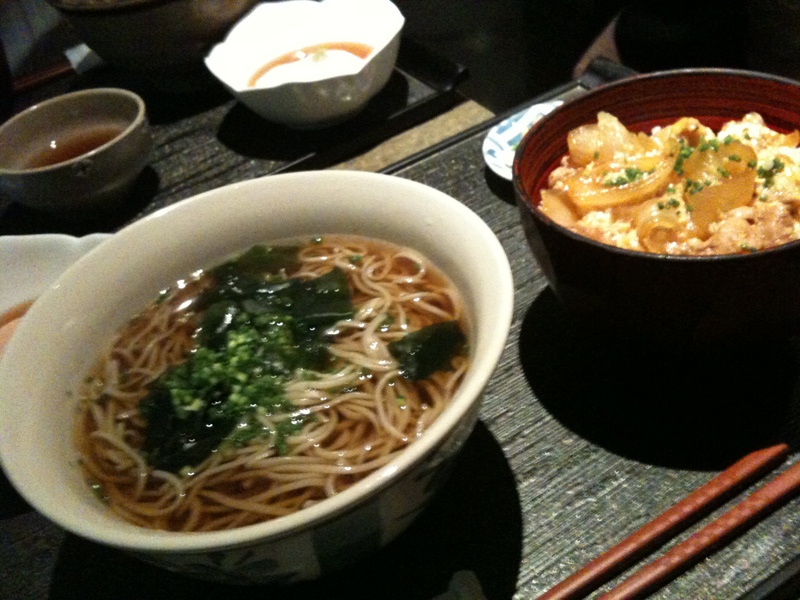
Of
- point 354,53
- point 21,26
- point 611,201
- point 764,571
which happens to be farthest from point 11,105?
point 764,571

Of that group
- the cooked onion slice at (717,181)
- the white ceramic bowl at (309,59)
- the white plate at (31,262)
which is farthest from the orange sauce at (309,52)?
the cooked onion slice at (717,181)

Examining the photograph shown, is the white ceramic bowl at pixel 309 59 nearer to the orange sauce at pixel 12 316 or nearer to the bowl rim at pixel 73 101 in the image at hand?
the bowl rim at pixel 73 101

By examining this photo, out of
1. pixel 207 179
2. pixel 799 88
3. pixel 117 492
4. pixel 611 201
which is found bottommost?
pixel 207 179

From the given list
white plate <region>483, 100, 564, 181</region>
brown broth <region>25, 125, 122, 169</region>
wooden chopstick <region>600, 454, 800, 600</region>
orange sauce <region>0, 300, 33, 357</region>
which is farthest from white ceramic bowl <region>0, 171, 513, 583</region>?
brown broth <region>25, 125, 122, 169</region>

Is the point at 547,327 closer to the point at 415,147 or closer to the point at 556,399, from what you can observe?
the point at 556,399

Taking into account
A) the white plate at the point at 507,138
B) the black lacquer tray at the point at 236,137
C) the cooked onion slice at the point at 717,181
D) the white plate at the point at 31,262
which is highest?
the cooked onion slice at the point at 717,181

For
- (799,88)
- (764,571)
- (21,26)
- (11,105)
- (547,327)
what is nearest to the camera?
(764,571)

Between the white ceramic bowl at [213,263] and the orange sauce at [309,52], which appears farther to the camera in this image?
the orange sauce at [309,52]
